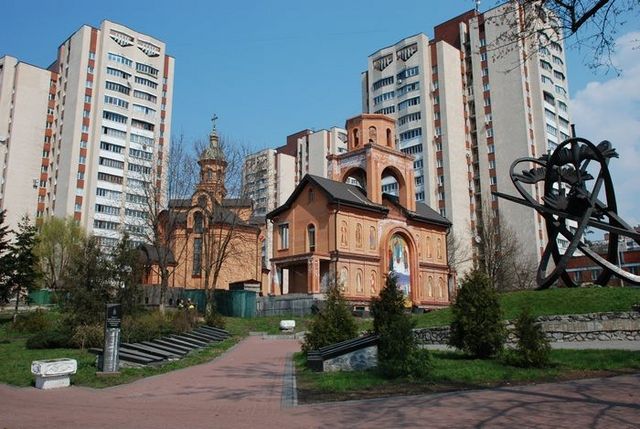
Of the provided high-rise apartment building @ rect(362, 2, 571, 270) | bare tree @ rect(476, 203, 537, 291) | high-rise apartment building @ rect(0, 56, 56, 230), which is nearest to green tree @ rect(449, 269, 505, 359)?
bare tree @ rect(476, 203, 537, 291)

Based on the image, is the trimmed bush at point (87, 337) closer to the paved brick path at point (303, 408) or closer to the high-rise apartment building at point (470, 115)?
the paved brick path at point (303, 408)

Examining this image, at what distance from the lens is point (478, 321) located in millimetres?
14953

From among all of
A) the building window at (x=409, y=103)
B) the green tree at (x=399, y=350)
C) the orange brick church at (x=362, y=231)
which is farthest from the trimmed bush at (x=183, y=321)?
the building window at (x=409, y=103)

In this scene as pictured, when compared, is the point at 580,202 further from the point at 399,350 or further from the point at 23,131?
the point at 23,131

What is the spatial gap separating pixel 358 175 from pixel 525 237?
28.9 meters

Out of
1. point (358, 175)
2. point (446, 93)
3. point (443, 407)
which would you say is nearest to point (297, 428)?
point (443, 407)

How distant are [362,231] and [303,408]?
116ft

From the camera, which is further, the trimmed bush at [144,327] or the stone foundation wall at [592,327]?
the stone foundation wall at [592,327]

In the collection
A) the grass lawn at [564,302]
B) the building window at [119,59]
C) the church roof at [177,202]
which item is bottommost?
the grass lawn at [564,302]

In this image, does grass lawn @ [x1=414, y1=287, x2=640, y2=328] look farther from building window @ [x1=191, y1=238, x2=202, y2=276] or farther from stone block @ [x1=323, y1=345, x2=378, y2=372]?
building window @ [x1=191, y1=238, x2=202, y2=276]

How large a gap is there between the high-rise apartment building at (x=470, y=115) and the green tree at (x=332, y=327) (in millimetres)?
55426

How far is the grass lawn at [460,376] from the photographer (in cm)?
1073

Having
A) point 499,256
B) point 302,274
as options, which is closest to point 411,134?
point 499,256

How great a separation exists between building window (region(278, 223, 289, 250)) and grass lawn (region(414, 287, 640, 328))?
22.7 m
